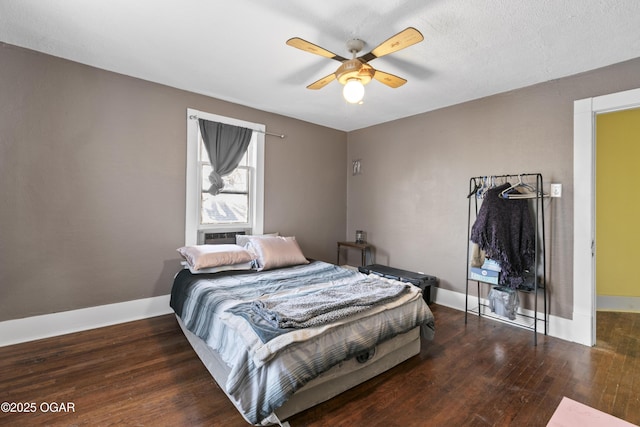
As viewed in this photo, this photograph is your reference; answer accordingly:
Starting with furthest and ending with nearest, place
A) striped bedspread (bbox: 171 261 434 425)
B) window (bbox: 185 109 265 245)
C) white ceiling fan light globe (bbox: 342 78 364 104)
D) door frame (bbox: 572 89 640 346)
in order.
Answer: window (bbox: 185 109 265 245) < door frame (bbox: 572 89 640 346) < white ceiling fan light globe (bbox: 342 78 364 104) < striped bedspread (bbox: 171 261 434 425)

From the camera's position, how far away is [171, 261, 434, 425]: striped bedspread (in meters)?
1.51

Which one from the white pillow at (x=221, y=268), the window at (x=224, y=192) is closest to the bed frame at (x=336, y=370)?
the white pillow at (x=221, y=268)

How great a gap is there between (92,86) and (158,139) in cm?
71

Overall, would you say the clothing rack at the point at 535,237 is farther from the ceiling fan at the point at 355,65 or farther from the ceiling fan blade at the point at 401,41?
the ceiling fan blade at the point at 401,41

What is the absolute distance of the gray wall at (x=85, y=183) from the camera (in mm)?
2448

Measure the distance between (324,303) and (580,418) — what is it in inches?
64.8

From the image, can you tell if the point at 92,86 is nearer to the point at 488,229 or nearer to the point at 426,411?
the point at 426,411

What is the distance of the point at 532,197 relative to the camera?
9.32 feet

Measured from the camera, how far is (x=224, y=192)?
3652 mm

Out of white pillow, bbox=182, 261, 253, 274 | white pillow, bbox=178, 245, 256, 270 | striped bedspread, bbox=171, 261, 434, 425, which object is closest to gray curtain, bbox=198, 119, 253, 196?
white pillow, bbox=178, 245, 256, 270

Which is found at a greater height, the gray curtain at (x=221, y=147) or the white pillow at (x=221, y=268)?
the gray curtain at (x=221, y=147)

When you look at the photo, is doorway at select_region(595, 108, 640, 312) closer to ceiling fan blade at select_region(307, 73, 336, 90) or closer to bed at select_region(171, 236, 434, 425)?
bed at select_region(171, 236, 434, 425)

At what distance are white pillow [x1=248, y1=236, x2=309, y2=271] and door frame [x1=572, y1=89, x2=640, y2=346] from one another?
270 cm

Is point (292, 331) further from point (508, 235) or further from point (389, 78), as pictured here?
point (508, 235)
